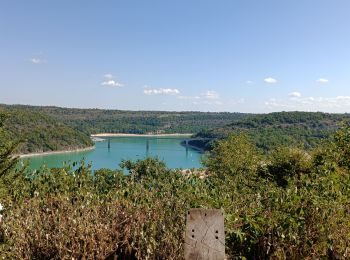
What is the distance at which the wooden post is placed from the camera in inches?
127

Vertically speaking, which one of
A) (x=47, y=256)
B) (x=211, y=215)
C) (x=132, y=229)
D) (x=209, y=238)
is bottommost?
(x=47, y=256)

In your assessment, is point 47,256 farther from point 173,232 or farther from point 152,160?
point 152,160

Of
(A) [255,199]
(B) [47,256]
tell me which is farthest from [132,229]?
(A) [255,199]

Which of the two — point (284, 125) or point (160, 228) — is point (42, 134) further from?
point (160, 228)

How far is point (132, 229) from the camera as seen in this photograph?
421cm

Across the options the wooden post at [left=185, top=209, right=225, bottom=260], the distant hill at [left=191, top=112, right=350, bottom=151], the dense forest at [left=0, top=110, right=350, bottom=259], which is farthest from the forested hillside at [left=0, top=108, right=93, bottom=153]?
the wooden post at [left=185, top=209, right=225, bottom=260]

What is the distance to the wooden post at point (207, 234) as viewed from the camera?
3.24 metres

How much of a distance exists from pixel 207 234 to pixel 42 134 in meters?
138

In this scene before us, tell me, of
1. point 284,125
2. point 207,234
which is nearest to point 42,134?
point 284,125

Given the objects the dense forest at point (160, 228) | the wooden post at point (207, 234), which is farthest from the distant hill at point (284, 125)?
the wooden post at point (207, 234)

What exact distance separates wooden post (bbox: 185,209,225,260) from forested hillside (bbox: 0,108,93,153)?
4960 inches

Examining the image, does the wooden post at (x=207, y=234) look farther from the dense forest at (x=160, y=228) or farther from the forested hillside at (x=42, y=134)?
the forested hillside at (x=42, y=134)

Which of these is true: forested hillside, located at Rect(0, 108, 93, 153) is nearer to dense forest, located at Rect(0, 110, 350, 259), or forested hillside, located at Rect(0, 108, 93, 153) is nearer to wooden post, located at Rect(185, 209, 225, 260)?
dense forest, located at Rect(0, 110, 350, 259)

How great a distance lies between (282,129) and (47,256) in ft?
449
